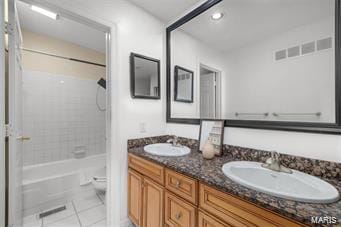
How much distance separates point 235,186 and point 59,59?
309cm

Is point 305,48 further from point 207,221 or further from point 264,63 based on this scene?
point 207,221

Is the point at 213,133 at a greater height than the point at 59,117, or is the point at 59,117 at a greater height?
the point at 59,117

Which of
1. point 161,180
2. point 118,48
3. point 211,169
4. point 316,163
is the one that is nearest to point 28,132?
point 118,48

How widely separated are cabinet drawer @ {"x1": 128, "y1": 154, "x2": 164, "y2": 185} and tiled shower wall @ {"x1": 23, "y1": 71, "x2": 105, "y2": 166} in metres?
1.69

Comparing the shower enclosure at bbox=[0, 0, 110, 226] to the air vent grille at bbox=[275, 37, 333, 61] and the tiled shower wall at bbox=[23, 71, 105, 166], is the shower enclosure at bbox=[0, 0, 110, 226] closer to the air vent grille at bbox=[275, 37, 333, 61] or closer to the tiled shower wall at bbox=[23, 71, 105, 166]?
the tiled shower wall at bbox=[23, 71, 105, 166]

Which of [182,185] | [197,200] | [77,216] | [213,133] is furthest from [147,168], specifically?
[77,216]

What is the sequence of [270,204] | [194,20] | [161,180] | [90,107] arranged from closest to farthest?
[270,204] < [161,180] < [194,20] < [90,107]

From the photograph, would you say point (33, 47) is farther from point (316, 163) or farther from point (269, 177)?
point (316, 163)

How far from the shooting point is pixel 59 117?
8.64 feet

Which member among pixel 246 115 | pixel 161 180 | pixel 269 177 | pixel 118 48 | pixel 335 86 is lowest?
pixel 161 180

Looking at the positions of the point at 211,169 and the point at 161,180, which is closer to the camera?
the point at 211,169

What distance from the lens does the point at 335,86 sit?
0.93 m

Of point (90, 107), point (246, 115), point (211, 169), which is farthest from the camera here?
point (90, 107)

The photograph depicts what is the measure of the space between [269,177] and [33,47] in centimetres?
329
